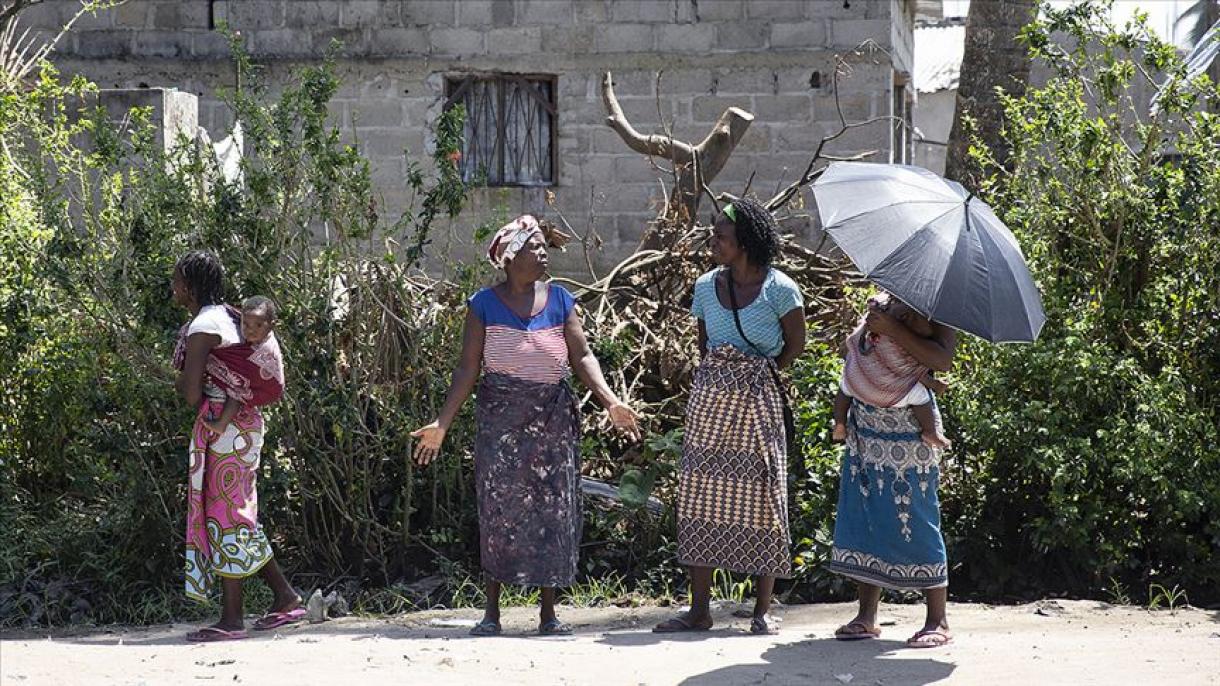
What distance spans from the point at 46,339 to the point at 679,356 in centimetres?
316

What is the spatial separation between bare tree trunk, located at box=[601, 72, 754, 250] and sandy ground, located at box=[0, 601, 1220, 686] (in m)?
2.87

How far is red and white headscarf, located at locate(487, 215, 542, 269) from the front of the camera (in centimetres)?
583

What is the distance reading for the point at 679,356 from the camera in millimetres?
7910

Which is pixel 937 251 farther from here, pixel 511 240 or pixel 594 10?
pixel 594 10

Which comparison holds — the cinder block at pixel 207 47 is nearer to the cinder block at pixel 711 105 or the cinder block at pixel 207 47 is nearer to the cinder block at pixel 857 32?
the cinder block at pixel 711 105

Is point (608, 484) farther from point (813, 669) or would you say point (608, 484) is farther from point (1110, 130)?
point (1110, 130)

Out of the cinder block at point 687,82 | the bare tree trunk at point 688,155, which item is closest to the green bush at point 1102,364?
the bare tree trunk at point 688,155

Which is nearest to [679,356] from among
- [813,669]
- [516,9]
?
[813,669]

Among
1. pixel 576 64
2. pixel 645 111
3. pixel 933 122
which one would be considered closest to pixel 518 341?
pixel 645 111

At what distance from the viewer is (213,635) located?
5.95 metres

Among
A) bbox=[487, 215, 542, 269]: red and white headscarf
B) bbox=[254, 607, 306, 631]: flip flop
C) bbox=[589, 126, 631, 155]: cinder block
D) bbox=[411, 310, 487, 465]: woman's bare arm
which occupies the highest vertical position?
bbox=[589, 126, 631, 155]: cinder block

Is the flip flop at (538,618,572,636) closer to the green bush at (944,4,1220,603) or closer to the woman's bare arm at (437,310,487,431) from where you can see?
the woman's bare arm at (437,310,487,431)

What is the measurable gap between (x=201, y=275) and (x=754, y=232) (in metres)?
2.15

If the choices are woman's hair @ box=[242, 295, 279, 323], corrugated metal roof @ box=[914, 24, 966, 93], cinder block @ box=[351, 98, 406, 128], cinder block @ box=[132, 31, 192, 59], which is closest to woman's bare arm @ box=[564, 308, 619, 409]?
woman's hair @ box=[242, 295, 279, 323]
